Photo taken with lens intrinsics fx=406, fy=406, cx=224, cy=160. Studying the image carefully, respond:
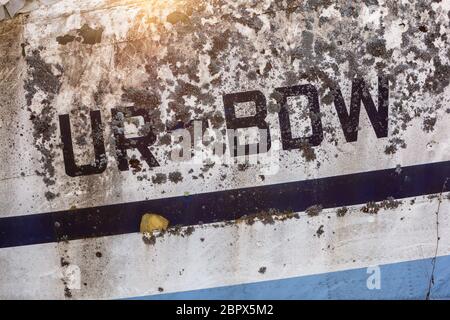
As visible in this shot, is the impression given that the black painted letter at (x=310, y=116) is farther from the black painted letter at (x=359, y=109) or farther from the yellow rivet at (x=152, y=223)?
the yellow rivet at (x=152, y=223)

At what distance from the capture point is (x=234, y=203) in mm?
1979

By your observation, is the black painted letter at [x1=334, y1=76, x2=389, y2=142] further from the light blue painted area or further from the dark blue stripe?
the light blue painted area

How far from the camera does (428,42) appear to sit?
1915 mm

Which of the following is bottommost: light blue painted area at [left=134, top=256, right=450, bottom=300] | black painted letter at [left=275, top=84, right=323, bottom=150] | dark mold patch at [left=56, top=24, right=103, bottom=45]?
light blue painted area at [left=134, top=256, right=450, bottom=300]

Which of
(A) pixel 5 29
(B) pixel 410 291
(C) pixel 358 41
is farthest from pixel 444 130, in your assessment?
(A) pixel 5 29

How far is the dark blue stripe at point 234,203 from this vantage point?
6.48 feet

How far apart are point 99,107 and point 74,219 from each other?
1.85 ft

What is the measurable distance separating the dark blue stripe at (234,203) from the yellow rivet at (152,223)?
2cm

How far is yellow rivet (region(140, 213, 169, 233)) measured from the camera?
78.2 inches

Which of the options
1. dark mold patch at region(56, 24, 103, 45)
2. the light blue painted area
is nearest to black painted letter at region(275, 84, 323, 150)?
the light blue painted area

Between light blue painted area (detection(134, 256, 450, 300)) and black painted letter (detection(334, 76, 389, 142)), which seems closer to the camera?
black painted letter (detection(334, 76, 389, 142))

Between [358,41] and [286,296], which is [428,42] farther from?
[286,296]

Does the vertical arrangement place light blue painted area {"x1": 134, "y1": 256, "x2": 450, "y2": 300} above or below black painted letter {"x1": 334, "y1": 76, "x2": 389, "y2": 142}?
below

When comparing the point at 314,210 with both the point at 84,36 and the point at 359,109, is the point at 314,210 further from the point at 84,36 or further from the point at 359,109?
the point at 84,36
